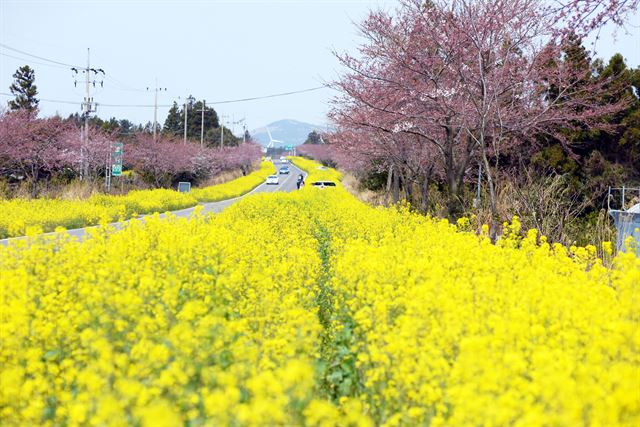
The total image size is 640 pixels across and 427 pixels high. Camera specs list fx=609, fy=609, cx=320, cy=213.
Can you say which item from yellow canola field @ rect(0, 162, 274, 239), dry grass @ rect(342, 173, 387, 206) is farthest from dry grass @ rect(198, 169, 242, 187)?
yellow canola field @ rect(0, 162, 274, 239)

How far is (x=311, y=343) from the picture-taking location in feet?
15.6

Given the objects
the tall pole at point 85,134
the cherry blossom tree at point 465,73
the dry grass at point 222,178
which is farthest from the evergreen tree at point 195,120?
the cherry blossom tree at point 465,73

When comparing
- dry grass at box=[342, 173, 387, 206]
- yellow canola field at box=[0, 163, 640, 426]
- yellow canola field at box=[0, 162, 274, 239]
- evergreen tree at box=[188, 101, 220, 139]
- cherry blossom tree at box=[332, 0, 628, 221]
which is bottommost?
yellow canola field at box=[0, 162, 274, 239]

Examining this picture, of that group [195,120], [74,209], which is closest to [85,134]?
[74,209]

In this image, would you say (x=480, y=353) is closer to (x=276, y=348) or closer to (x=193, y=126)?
(x=276, y=348)

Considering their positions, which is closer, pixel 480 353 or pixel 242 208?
pixel 480 353

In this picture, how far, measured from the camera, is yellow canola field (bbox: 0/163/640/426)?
3062 mm

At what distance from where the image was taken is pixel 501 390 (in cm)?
332

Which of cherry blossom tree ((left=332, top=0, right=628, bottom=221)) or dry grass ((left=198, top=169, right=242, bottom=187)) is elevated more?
cherry blossom tree ((left=332, top=0, right=628, bottom=221))

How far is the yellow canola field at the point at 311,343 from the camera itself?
10.0 feet

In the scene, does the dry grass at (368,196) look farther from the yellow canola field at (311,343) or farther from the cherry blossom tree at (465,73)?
the yellow canola field at (311,343)

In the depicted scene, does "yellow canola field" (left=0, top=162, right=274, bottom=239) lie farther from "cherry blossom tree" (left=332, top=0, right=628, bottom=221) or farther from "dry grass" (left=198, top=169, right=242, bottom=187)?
"dry grass" (left=198, top=169, right=242, bottom=187)

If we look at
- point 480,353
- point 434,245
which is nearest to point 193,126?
point 434,245

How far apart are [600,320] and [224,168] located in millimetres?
63328
